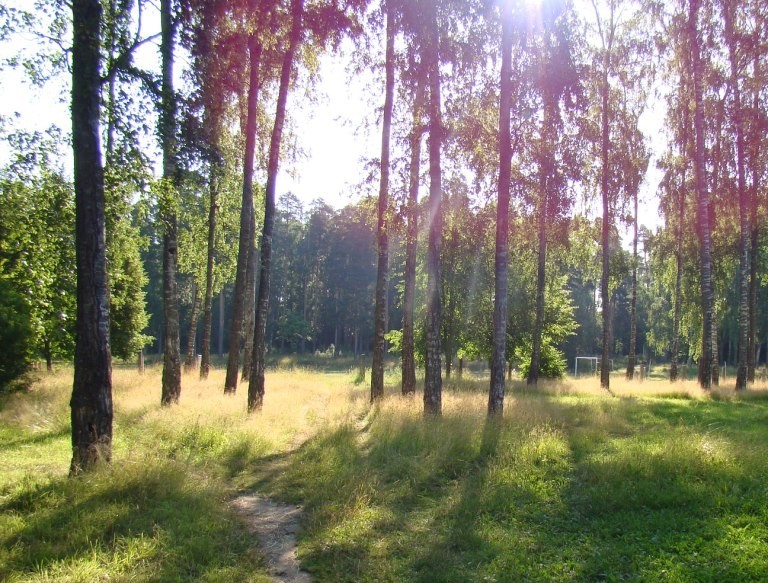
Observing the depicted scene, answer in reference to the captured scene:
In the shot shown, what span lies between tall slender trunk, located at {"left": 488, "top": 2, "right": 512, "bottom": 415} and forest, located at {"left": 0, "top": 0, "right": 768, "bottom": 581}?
6 cm

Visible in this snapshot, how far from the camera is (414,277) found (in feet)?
47.6

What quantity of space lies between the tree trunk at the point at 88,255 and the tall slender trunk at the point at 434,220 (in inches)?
254

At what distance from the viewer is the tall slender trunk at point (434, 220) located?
35.4ft

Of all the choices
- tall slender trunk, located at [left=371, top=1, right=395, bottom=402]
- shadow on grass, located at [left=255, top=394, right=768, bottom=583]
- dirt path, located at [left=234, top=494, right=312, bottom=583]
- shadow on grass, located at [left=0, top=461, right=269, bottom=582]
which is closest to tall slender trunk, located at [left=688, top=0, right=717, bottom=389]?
shadow on grass, located at [left=255, top=394, right=768, bottom=583]

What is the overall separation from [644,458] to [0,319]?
42.7ft

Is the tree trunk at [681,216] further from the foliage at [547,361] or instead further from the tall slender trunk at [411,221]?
the tall slender trunk at [411,221]

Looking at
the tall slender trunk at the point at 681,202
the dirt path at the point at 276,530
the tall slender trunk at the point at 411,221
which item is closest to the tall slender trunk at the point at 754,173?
the tall slender trunk at the point at 681,202

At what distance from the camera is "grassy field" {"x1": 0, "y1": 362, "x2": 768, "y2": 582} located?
4367 mm

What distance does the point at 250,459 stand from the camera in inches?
320

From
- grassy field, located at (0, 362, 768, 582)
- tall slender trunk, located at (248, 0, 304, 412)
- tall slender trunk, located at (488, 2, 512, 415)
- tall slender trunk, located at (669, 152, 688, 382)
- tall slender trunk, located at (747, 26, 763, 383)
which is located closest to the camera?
grassy field, located at (0, 362, 768, 582)

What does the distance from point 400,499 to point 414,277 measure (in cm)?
881

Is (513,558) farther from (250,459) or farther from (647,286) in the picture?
(647,286)

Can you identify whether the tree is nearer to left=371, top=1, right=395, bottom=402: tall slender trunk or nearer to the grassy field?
left=371, top=1, right=395, bottom=402: tall slender trunk

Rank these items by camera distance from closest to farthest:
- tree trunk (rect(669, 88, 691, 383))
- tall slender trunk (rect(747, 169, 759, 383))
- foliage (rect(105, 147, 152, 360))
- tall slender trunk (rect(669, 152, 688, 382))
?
foliage (rect(105, 147, 152, 360))
tall slender trunk (rect(747, 169, 759, 383))
tree trunk (rect(669, 88, 691, 383))
tall slender trunk (rect(669, 152, 688, 382))
